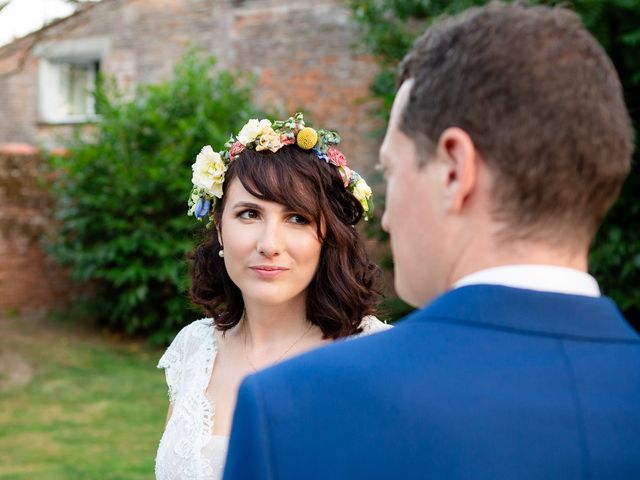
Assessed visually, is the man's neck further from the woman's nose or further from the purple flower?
the purple flower

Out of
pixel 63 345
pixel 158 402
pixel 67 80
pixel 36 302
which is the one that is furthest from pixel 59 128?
pixel 158 402

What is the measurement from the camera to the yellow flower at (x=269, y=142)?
2842 mm

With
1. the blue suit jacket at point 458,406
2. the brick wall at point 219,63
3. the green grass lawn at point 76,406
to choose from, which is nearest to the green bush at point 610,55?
the brick wall at point 219,63

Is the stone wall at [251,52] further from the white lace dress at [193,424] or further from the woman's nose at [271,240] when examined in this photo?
the woman's nose at [271,240]

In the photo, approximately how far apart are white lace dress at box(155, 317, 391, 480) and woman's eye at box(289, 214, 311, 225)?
17.2 inches

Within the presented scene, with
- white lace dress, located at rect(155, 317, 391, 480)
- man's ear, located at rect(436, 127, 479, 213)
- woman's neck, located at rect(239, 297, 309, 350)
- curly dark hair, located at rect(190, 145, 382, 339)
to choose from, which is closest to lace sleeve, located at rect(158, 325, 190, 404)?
white lace dress, located at rect(155, 317, 391, 480)

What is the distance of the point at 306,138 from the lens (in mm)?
2857

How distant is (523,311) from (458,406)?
0.15m

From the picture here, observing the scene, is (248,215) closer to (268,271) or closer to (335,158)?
(268,271)

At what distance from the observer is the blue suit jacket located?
990 millimetres

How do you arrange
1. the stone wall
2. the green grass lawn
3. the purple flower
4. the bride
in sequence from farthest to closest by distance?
the stone wall
the green grass lawn
the purple flower
the bride

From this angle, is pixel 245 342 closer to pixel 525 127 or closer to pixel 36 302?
pixel 525 127

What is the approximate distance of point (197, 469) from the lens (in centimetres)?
255

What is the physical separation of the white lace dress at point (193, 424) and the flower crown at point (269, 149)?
1.59 feet
